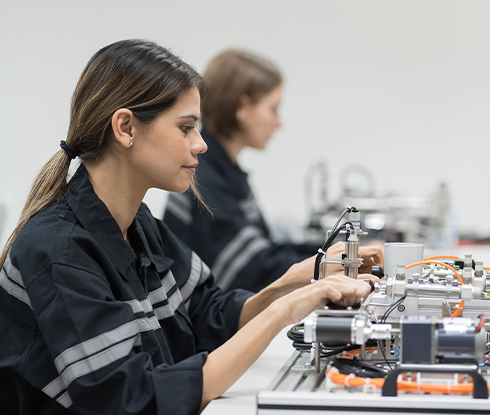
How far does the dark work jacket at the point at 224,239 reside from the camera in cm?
208

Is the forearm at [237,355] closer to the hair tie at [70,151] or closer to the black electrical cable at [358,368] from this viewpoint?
the black electrical cable at [358,368]

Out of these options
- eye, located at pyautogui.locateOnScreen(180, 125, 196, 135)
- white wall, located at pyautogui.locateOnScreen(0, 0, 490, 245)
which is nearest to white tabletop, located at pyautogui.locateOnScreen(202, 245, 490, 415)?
eye, located at pyautogui.locateOnScreen(180, 125, 196, 135)

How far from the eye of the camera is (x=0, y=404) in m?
1.06

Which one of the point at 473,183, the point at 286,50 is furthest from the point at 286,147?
the point at 473,183

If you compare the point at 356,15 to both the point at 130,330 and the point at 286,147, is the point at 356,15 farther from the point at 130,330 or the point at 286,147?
the point at 130,330

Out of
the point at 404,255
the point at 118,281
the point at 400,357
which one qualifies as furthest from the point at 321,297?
the point at 118,281

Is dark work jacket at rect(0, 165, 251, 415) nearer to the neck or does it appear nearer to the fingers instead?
the neck

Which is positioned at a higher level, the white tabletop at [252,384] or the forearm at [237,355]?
the forearm at [237,355]

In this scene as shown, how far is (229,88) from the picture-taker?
2.35 m

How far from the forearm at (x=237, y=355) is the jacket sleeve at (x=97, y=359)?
0.8 inches

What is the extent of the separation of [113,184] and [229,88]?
131 centimetres

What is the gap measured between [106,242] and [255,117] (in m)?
1.44

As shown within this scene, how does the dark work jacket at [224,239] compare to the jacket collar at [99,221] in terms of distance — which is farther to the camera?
the dark work jacket at [224,239]

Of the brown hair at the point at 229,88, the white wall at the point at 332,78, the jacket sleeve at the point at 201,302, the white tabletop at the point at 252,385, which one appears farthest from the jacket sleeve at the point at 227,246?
the white wall at the point at 332,78
